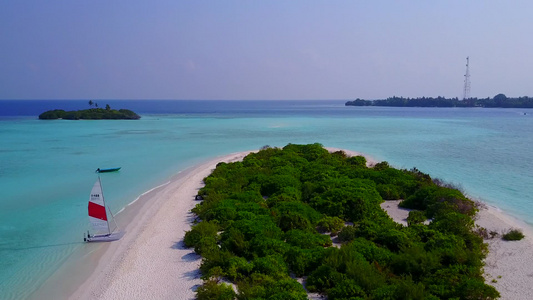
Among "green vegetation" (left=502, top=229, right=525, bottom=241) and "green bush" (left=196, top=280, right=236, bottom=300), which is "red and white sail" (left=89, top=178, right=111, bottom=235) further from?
"green vegetation" (left=502, top=229, right=525, bottom=241)

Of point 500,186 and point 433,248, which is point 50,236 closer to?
point 433,248

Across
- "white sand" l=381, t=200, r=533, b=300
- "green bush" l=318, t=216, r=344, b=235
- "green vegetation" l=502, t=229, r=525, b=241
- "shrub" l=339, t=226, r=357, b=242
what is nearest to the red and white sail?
"green bush" l=318, t=216, r=344, b=235

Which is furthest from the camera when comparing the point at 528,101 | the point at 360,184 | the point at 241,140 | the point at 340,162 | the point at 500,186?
the point at 528,101

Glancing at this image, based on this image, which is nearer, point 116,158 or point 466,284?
point 466,284

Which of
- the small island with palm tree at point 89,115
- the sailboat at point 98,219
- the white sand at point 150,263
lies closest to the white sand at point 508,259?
the white sand at point 150,263

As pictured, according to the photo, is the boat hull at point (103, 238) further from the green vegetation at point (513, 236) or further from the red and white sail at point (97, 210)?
the green vegetation at point (513, 236)

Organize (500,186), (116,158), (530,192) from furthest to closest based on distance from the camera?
(116,158), (500,186), (530,192)

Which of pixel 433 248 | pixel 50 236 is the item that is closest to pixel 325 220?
pixel 433 248
